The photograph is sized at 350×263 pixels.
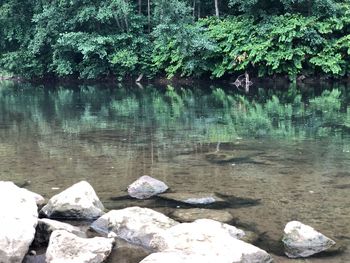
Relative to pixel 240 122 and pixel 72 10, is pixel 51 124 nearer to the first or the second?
pixel 240 122

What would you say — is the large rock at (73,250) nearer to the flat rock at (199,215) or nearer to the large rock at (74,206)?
the large rock at (74,206)

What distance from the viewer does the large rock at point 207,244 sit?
455cm

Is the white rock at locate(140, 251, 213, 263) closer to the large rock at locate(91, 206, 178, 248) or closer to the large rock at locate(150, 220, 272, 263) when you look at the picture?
the large rock at locate(150, 220, 272, 263)

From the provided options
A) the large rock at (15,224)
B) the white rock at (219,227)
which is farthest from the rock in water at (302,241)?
the large rock at (15,224)

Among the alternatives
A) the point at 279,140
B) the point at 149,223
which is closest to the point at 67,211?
the point at 149,223

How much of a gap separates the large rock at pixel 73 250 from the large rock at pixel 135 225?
0.49 metres

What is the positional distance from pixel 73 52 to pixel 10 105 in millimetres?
12914

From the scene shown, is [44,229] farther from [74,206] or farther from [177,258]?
[177,258]

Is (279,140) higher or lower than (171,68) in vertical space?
lower

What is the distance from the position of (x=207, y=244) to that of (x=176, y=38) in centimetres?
2291

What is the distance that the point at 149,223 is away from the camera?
554cm

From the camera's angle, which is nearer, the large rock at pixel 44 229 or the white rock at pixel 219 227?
the white rock at pixel 219 227

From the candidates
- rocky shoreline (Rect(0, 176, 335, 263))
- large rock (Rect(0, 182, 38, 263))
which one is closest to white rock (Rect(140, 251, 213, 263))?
rocky shoreline (Rect(0, 176, 335, 263))

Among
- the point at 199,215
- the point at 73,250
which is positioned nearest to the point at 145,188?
the point at 199,215
